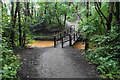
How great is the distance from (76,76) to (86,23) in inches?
107

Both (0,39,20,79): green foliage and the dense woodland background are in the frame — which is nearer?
(0,39,20,79): green foliage

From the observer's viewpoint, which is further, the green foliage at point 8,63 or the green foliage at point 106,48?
the green foliage at point 106,48

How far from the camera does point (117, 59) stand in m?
3.91

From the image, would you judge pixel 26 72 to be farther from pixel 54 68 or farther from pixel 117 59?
pixel 117 59

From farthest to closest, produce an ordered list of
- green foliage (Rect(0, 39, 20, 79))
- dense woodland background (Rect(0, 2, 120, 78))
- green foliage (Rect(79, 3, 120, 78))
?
green foliage (Rect(79, 3, 120, 78)) < dense woodland background (Rect(0, 2, 120, 78)) < green foliage (Rect(0, 39, 20, 79))

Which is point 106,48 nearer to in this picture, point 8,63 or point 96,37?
point 96,37

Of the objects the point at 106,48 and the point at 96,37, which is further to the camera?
the point at 96,37

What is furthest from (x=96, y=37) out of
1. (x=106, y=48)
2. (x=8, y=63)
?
(x=8, y=63)

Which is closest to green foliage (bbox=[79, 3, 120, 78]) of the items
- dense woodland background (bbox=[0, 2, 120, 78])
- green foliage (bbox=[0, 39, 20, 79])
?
dense woodland background (bbox=[0, 2, 120, 78])

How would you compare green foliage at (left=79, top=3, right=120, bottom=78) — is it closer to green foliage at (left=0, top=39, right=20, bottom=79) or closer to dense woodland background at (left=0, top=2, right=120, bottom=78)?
dense woodland background at (left=0, top=2, right=120, bottom=78)

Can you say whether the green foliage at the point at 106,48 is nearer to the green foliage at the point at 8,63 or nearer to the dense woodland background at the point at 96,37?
the dense woodland background at the point at 96,37

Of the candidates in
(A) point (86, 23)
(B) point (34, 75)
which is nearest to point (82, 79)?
(B) point (34, 75)

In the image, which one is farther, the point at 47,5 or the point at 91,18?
the point at 47,5

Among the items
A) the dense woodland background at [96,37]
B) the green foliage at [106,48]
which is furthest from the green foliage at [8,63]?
the green foliage at [106,48]
